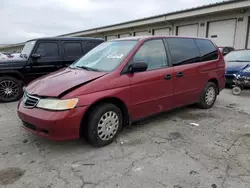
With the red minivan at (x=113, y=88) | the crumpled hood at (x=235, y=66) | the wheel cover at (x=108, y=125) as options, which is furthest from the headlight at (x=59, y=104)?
the crumpled hood at (x=235, y=66)

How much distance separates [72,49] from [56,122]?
4.67 m

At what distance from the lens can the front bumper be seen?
9.18ft

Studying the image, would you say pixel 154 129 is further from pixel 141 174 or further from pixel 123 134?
pixel 141 174

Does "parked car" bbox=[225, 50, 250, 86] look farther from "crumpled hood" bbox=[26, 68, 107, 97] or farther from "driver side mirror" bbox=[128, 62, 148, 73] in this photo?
"crumpled hood" bbox=[26, 68, 107, 97]

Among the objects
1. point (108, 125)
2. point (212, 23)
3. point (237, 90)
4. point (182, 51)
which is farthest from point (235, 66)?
point (212, 23)

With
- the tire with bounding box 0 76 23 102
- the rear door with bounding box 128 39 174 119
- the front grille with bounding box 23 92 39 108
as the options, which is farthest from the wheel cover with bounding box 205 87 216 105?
the tire with bounding box 0 76 23 102

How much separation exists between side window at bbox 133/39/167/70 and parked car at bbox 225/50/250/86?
4764mm

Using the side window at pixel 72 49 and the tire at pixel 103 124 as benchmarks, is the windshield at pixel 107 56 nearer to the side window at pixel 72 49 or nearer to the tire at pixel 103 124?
the tire at pixel 103 124

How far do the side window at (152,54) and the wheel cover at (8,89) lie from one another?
4321 millimetres

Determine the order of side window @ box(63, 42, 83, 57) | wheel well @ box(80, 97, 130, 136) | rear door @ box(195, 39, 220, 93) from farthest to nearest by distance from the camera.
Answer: side window @ box(63, 42, 83, 57)
rear door @ box(195, 39, 220, 93)
wheel well @ box(80, 97, 130, 136)

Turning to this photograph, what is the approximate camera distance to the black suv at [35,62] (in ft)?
20.0

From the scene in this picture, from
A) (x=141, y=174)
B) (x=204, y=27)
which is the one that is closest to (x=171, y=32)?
(x=204, y=27)

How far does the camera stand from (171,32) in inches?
700

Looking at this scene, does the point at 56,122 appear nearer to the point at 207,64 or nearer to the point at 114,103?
the point at 114,103
